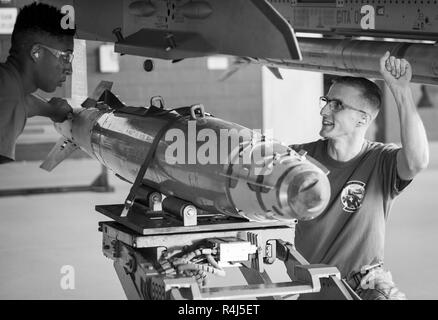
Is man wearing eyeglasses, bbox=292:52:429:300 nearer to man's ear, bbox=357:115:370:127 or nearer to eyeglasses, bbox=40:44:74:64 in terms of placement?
man's ear, bbox=357:115:370:127

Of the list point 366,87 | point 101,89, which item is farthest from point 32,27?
point 366,87

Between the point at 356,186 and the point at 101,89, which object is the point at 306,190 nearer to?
the point at 356,186

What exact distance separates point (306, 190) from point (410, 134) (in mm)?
829

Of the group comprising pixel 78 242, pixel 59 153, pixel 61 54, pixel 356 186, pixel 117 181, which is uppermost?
pixel 61 54

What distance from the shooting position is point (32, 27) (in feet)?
10.9

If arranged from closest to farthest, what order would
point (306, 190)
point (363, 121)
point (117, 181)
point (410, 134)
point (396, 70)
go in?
point (306, 190) < point (396, 70) < point (410, 134) < point (363, 121) < point (117, 181)

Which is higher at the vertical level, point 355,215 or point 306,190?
point 306,190

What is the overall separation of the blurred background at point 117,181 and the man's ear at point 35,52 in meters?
0.77

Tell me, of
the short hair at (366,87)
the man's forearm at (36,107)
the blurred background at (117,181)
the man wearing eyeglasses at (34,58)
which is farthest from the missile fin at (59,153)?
the short hair at (366,87)

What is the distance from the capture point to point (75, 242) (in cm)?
789

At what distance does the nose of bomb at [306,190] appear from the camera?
2.49 meters

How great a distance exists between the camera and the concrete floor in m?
6.16

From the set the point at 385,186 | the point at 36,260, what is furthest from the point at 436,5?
the point at 36,260

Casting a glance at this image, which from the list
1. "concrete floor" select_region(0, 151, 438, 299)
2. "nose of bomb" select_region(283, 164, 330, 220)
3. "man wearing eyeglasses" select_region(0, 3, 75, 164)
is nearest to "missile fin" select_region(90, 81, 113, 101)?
"man wearing eyeglasses" select_region(0, 3, 75, 164)
